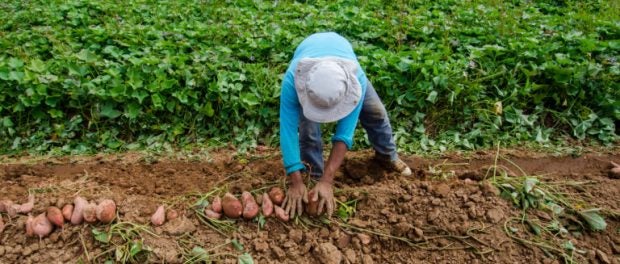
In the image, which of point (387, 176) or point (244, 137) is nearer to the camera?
point (387, 176)

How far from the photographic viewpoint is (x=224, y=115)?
3.78m

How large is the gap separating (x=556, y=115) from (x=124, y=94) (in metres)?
3.45

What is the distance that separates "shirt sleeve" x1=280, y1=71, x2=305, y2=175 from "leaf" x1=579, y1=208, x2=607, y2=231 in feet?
5.22

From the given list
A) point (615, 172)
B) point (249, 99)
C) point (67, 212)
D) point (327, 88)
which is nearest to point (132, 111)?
point (249, 99)

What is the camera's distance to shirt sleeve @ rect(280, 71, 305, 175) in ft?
7.64

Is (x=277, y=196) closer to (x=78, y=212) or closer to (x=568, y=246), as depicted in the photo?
(x=78, y=212)

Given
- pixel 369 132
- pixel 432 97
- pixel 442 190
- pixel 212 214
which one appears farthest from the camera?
pixel 432 97

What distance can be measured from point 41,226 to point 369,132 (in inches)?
76.4

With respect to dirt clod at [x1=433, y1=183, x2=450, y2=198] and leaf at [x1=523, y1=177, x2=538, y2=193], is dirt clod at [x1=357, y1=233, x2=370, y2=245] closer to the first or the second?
dirt clod at [x1=433, y1=183, x2=450, y2=198]

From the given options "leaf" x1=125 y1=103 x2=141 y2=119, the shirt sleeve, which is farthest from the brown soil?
"leaf" x1=125 y1=103 x2=141 y2=119

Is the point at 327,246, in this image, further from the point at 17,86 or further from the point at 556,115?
the point at 17,86

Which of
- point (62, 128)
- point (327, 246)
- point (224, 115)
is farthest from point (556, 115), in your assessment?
point (62, 128)

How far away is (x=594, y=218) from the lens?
2.55 meters

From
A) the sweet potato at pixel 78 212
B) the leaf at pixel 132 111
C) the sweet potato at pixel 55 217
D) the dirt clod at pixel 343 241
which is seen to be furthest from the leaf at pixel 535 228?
the leaf at pixel 132 111
